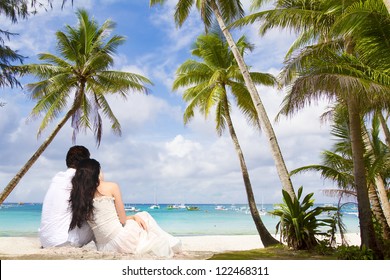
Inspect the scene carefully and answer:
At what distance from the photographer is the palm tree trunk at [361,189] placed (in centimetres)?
654

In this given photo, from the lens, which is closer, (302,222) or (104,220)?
(104,220)

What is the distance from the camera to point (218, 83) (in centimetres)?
1116

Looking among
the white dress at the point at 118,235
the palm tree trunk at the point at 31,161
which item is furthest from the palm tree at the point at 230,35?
the white dress at the point at 118,235

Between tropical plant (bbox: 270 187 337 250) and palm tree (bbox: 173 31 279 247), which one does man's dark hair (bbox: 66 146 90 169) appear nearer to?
tropical plant (bbox: 270 187 337 250)

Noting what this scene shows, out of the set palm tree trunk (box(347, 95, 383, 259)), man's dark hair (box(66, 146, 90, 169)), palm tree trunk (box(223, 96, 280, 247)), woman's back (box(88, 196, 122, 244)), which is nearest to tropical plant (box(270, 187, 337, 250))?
palm tree trunk (box(347, 95, 383, 259))

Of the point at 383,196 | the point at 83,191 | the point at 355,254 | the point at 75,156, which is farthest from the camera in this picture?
the point at 383,196

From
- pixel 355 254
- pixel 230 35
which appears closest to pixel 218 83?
pixel 230 35

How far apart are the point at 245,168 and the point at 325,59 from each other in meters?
5.08

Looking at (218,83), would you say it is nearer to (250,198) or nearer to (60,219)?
(250,198)

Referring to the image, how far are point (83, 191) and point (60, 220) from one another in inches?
13.1

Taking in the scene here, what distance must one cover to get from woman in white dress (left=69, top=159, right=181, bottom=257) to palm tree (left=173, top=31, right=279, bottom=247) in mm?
7425

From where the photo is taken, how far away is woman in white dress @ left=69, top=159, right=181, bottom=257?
293cm

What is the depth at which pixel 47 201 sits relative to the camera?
3.10 metres
